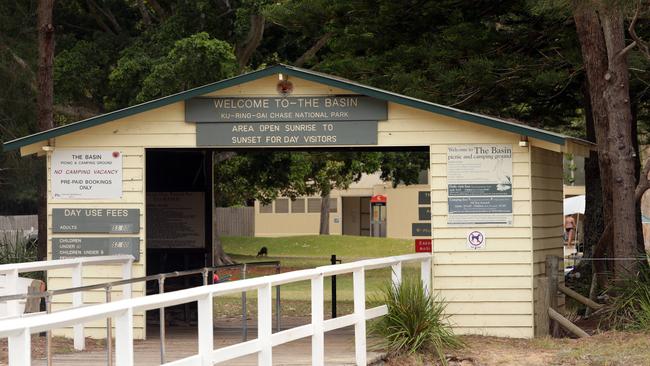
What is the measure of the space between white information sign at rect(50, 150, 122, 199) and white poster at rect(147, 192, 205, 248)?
235cm

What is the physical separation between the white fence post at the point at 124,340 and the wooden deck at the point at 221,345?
420 centimetres

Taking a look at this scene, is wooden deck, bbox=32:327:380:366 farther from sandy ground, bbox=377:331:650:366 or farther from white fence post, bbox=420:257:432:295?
white fence post, bbox=420:257:432:295

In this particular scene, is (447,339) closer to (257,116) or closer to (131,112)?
(257,116)

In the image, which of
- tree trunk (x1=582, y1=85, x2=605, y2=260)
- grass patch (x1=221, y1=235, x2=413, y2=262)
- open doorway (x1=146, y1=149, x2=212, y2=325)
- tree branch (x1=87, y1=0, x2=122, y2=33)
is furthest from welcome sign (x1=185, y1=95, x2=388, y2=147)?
grass patch (x1=221, y1=235, x2=413, y2=262)

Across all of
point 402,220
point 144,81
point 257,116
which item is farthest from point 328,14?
point 402,220

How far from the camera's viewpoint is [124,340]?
731 cm

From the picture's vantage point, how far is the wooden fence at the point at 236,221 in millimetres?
65062

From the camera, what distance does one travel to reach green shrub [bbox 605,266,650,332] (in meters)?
14.4

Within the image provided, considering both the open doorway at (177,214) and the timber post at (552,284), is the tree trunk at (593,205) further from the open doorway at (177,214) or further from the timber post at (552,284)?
the open doorway at (177,214)

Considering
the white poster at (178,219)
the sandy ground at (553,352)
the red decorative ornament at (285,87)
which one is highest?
the red decorative ornament at (285,87)

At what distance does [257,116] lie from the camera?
49.5ft

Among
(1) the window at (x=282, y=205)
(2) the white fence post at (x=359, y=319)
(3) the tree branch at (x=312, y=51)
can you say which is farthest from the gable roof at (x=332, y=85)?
(1) the window at (x=282, y=205)

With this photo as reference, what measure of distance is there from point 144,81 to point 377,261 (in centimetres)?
1602

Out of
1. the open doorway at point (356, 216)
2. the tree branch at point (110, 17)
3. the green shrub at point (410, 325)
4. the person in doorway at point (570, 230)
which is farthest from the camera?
the open doorway at point (356, 216)
